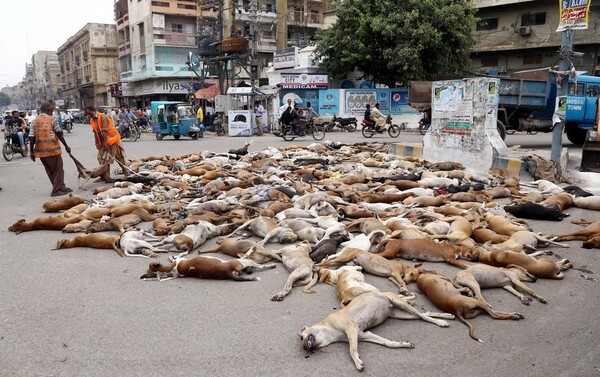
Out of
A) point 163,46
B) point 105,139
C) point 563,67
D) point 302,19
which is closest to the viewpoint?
point 563,67

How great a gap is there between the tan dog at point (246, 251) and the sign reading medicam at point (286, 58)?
30.6m

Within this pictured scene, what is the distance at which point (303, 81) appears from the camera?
1153 inches

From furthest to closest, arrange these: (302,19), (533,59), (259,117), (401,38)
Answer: (302,19) < (533,59) < (401,38) < (259,117)

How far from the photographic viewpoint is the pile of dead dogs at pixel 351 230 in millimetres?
3913

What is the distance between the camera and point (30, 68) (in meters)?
133

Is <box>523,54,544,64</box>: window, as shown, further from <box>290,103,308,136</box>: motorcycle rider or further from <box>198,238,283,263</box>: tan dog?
<box>198,238,283,263</box>: tan dog

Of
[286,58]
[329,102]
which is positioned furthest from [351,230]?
[286,58]

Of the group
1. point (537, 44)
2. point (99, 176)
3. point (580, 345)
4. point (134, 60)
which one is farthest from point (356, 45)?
point (134, 60)

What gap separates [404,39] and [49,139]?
22.2 meters

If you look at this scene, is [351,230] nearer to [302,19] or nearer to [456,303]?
[456,303]

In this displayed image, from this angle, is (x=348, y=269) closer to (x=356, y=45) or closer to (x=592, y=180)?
(x=592, y=180)

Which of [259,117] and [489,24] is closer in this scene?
[259,117]

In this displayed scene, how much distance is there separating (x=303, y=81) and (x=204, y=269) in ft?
84.4

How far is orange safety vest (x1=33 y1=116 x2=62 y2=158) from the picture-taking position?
9.21 meters
